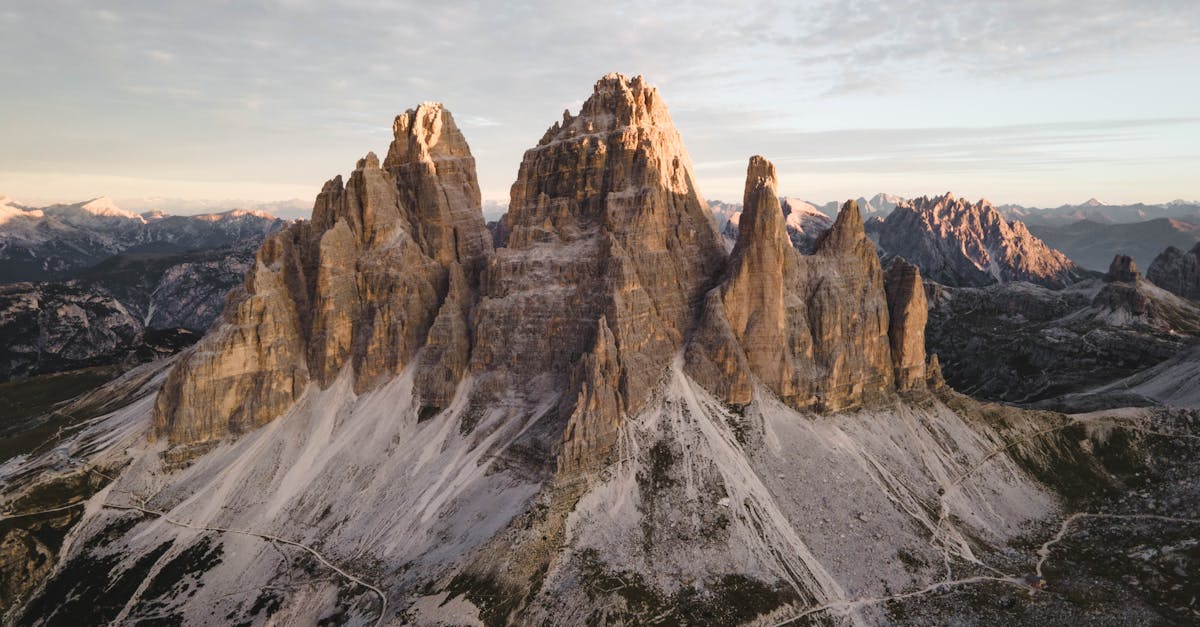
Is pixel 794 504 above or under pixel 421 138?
under

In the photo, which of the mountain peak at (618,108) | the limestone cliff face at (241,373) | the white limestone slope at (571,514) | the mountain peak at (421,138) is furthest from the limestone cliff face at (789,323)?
the limestone cliff face at (241,373)

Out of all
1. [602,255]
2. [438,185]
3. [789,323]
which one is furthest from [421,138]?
[789,323]

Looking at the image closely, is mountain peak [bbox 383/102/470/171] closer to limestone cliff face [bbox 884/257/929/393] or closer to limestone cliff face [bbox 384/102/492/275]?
limestone cliff face [bbox 384/102/492/275]

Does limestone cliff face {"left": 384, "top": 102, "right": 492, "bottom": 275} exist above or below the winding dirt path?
above

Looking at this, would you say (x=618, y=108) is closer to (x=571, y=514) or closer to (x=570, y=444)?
(x=570, y=444)

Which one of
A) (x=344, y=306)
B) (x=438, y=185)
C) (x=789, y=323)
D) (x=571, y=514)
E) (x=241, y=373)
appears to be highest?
(x=438, y=185)

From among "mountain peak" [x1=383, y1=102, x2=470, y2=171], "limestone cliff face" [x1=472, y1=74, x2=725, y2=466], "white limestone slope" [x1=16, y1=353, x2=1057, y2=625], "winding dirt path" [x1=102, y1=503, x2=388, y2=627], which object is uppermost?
"mountain peak" [x1=383, y1=102, x2=470, y2=171]

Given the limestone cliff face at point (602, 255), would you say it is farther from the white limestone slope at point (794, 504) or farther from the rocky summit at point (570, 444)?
the white limestone slope at point (794, 504)

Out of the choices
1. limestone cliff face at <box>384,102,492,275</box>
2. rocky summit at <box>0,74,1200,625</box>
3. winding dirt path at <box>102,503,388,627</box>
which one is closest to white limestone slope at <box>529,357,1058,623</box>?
rocky summit at <box>0,74,1200,625</box>

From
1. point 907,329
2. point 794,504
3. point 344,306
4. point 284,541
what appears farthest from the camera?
point 344,306
